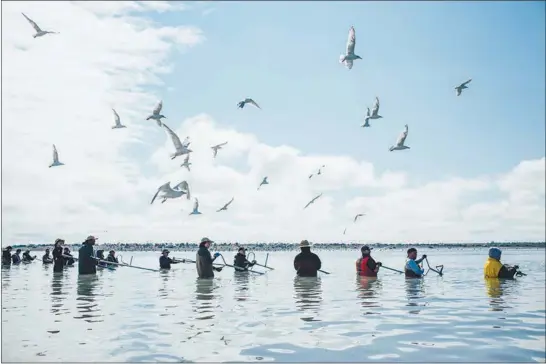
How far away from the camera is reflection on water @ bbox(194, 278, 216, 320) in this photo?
1464 centimetres

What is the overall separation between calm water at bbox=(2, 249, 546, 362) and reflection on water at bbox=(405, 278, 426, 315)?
0.14 ft

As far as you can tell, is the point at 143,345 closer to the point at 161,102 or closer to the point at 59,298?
the point at 59,298

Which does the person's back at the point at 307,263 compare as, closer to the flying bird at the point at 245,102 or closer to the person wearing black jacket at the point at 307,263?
the person wearing black jacket at the point at 307,263

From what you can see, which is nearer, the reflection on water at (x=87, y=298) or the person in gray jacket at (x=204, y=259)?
the reflection on water at (x=87, y=298)

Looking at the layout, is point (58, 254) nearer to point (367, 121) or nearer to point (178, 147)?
point (178, 147)

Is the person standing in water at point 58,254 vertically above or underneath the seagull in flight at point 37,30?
underneath

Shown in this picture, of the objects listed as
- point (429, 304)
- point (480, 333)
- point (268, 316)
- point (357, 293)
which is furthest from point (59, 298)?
point (480, 333)

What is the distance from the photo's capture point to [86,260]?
2620cm

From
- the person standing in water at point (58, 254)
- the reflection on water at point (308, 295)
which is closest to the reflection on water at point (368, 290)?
the reflection on water at point (308, 295)

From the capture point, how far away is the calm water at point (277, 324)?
10.1 meters

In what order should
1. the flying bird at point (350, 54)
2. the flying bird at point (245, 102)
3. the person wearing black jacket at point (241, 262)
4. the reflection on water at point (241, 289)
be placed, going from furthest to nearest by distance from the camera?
the person wearing black jacket at point (241, 262) → the flying bird at point (245, 102) → the flying bird at point (350, 54) → the reflection on water at point (241, 289)

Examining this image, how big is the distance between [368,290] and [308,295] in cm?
284

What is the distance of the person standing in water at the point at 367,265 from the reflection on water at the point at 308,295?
2086 millimetres

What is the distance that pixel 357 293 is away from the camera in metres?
20.1
